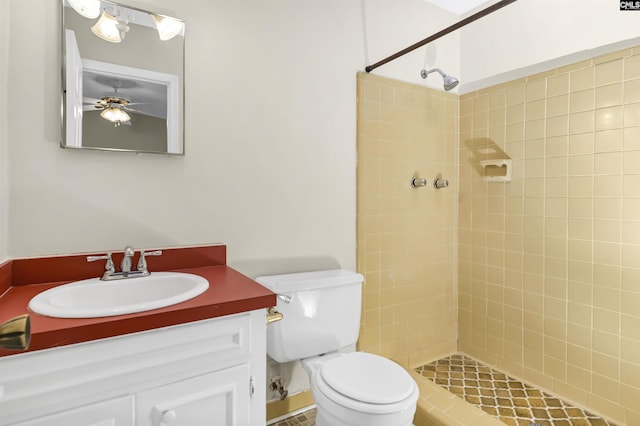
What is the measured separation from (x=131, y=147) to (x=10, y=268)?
0.60m

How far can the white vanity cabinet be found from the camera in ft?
2.71

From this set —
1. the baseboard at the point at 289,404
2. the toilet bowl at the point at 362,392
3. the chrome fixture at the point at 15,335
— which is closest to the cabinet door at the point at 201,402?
the toilet bowl at the point at 362,392

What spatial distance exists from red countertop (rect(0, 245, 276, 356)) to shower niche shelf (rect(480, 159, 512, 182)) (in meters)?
1.76

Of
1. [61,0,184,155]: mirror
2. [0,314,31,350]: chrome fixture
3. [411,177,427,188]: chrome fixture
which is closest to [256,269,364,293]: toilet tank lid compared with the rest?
[61,0,184,155]: mirror

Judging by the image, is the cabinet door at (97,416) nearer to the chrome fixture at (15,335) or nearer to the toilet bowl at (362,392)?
the chrome fixture at (15,335)

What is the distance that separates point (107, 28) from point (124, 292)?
41.4 inches

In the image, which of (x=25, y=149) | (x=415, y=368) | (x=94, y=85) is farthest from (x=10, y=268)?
(x=415, y=368)

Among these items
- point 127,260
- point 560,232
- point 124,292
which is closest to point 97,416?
point 124,292

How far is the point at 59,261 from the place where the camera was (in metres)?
1.28

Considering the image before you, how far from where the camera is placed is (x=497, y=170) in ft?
7.43

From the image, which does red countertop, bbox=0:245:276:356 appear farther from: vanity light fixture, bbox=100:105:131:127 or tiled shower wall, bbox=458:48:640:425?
tiled shower wall, bbox=458:48:640:425

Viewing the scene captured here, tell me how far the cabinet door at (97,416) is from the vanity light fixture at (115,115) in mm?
1024

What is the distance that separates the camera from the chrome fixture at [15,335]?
46cm

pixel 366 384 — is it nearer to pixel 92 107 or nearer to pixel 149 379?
pixel 149 379
